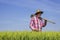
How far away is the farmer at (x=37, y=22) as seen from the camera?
33.3 feet

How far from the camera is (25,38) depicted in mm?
7695

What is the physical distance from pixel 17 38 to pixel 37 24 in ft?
9.06

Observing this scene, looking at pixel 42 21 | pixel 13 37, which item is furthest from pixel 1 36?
pixel 42 21

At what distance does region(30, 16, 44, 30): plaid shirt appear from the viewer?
33.2 ft

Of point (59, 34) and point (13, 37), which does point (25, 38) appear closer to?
point (13, 37)

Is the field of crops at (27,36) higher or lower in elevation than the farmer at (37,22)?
lower

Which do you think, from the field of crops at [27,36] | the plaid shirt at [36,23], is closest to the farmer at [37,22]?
the plaid shirt at [36,23]

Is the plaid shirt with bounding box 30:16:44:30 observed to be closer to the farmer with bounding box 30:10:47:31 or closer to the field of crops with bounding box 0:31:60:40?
the farmer with bounding box 30:10:47:31

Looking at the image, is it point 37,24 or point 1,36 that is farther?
point 37,24

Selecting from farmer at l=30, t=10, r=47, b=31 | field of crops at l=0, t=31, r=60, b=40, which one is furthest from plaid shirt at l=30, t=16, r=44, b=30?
field of crops at l=0, t=31, r=60, b=40

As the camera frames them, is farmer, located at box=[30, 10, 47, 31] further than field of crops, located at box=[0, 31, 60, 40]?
Yes

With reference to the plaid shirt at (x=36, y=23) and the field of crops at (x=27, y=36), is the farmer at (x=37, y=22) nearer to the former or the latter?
the plaid shirt at (x=36, y=23)

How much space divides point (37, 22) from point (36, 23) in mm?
76

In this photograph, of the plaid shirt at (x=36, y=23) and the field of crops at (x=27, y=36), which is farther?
the plaid shirt at (x=36, y=23)
